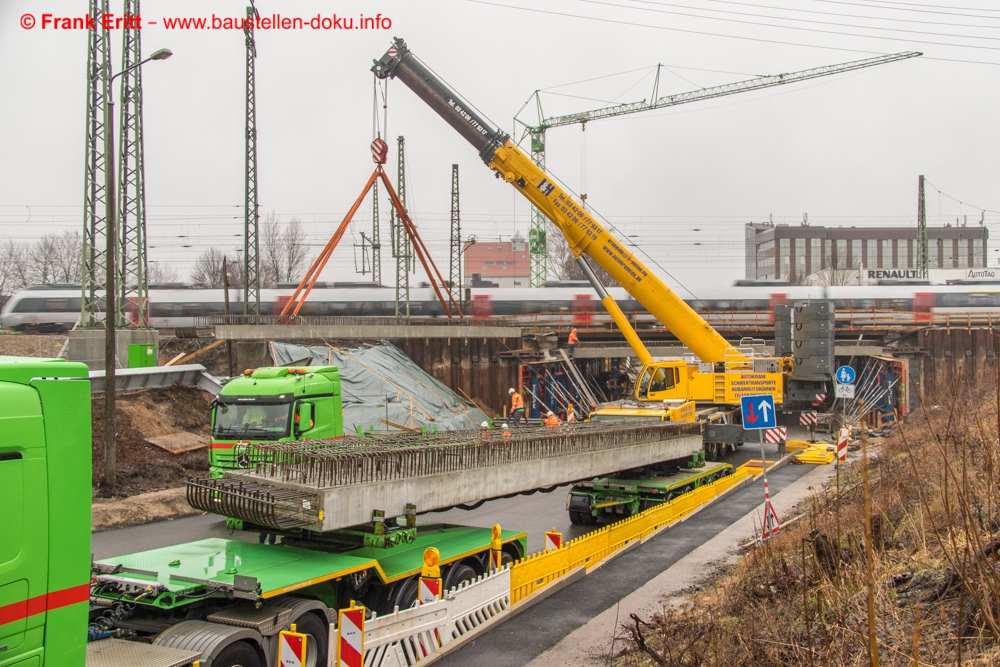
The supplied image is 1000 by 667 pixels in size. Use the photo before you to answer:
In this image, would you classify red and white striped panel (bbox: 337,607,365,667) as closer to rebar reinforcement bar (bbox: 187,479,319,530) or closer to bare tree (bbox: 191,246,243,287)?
rebar reinforcement bar (bbox: 187,479,319,530)

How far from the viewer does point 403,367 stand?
1188 inches

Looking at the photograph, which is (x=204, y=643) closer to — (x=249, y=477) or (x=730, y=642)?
(x=249, y=477)

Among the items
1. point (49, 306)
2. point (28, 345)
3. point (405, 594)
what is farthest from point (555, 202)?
point (49, 306)

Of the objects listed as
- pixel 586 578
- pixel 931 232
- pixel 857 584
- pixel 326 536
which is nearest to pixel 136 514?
pixel 326 536

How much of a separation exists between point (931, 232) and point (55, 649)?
A: 400 feet

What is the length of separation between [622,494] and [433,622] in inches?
306

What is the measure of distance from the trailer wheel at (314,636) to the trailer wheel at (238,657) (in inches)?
20.3

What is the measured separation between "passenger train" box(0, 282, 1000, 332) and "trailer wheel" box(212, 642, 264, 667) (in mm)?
32305

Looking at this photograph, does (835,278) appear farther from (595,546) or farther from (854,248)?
(595,546)

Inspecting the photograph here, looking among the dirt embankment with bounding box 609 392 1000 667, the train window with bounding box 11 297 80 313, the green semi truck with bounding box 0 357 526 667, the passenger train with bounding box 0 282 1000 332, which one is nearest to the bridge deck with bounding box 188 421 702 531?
the green semi truck with bounding box 0 357 526 667

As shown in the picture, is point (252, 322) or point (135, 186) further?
point (252, 322)

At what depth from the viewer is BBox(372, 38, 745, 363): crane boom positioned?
808 inches

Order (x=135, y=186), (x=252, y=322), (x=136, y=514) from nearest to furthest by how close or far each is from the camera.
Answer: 1. (x=136, y=514)
2. (x=135, y=186)
3. (x=252, y=322)

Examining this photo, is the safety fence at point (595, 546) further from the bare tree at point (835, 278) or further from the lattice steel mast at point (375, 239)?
the bare tree at point (835, 278)
